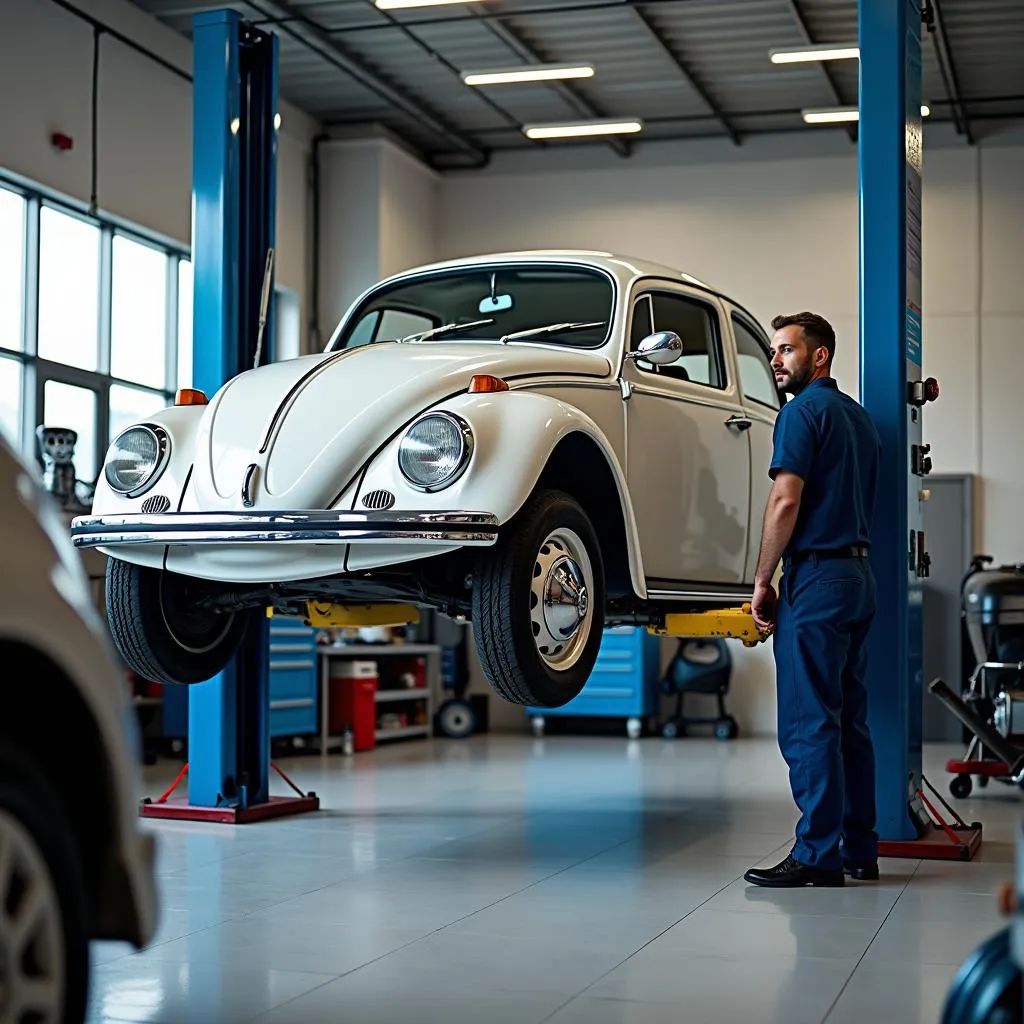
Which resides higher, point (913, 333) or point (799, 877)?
point (913, 333)

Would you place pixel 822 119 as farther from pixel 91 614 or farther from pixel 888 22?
pixel 91 614

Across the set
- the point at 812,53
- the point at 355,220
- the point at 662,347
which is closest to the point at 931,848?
the point at 662,347

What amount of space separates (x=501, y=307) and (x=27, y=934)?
427 cm

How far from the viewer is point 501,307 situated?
6.11m

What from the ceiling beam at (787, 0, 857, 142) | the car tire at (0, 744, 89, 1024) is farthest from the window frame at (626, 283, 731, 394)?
the ceiling beam at (787, 0, 857, 142)

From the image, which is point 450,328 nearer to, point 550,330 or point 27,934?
point 550,330

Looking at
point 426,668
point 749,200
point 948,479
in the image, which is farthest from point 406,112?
point 948,479

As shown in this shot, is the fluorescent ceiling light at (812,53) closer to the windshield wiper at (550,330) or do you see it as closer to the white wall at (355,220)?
the white wall at (355,220)

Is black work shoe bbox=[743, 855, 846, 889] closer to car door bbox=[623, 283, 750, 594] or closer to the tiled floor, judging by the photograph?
the tiled floor

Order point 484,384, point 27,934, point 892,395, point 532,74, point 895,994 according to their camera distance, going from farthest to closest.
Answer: point 532,74 < point 892,395 < point 484,384 < point 895,994 < point 27,934

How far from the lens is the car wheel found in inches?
184

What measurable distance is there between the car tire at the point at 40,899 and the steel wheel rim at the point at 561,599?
2.60 m

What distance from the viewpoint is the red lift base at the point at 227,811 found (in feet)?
21.6

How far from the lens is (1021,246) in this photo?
43.7 ft
